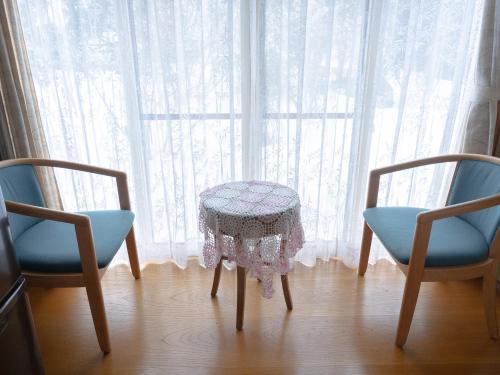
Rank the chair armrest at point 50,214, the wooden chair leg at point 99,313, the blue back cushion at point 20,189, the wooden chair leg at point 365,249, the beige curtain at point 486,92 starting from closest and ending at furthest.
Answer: the chair armrest at point 50,214 → the wooden chair leg at point 99,313 → the blue back cushion at point 20,189 → the beige curtain at point 486,92 → the wooden chair leg at point 365,249

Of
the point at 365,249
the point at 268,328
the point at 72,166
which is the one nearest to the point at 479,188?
the point at 365,249

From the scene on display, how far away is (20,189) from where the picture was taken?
1740mm

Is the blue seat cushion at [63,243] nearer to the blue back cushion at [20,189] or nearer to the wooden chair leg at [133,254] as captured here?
the blue back cushion at [20,189]

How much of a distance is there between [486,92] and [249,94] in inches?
49.8

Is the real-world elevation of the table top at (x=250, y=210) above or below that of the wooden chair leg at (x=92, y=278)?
above

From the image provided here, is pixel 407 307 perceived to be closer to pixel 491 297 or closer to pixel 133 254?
pixel 491 297

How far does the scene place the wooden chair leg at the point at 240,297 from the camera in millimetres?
1652

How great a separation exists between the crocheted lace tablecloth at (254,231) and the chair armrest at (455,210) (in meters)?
0.54

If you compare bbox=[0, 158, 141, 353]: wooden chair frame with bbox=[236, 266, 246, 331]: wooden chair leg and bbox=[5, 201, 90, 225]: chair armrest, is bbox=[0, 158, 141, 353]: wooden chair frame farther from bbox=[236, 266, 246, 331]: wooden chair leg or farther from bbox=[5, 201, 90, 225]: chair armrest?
bbox=[236, 266, 246, 331]: wooden chair leg

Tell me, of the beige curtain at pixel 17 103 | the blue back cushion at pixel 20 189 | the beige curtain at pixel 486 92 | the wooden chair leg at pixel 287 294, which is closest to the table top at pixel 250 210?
the wooden chair leg at pixel 287 294

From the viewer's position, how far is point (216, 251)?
1593 mm

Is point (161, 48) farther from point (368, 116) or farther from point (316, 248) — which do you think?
point (316, 248)

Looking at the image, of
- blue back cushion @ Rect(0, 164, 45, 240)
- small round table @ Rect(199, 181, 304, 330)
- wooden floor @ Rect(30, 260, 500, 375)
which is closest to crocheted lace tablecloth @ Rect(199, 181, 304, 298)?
small round table @ Rect(199, 181, 304, 330)

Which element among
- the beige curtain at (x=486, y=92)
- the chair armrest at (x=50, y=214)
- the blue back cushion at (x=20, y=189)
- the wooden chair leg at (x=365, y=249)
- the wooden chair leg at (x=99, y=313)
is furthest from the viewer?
the wooden chair leg at (x=365, y=249)
